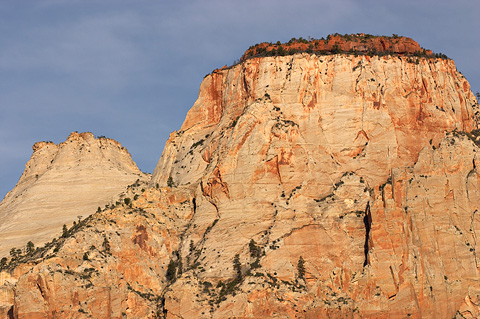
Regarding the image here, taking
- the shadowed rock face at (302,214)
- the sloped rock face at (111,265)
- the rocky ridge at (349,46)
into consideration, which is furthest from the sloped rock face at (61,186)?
the rocky ridge at (349,46)

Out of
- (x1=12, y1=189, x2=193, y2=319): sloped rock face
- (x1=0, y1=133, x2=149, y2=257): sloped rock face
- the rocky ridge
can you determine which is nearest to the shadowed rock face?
(x1=12, y1=189, x2=193, y2=319): sloped rock face

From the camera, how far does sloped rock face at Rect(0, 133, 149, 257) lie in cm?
14900

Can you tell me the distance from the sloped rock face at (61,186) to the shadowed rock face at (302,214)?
14955 mm

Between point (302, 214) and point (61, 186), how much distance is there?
45.9 meters

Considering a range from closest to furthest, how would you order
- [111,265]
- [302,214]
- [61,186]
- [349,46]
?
[111,265] < [302,214] < [349,46] < [61,186]

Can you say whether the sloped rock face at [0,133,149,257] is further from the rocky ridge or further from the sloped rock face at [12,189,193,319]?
the rocky ridge

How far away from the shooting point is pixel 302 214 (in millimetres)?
126062

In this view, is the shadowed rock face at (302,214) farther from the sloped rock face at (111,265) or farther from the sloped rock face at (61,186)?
the sloped rock face at (61,186)

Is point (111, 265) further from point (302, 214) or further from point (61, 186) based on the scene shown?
point (61, 186)

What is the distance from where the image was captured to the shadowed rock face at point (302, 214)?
392 ft

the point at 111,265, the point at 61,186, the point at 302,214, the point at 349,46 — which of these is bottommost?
the point at 111,265

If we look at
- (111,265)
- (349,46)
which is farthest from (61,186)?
(349,46)

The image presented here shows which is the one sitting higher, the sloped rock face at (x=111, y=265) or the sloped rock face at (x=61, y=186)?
the sloped rock face at (x=61, y=186)

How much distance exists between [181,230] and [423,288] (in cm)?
2814
